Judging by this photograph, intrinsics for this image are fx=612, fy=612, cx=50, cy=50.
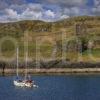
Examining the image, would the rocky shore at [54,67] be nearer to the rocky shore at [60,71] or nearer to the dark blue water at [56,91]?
the rocky shore at [60,71]

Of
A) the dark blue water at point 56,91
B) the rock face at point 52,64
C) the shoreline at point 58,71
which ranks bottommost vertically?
the dark blue water at point 56,91

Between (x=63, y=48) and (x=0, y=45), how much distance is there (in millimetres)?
21774

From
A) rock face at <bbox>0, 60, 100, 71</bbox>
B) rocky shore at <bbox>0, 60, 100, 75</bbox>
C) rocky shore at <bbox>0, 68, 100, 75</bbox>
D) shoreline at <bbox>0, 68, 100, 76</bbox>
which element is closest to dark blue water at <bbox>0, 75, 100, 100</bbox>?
shoreline at <bbox>0, 68, 100, 76</bbox>

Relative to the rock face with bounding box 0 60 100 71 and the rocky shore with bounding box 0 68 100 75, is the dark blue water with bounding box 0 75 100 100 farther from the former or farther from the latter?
the rock face with bounding box 0 60 100 71

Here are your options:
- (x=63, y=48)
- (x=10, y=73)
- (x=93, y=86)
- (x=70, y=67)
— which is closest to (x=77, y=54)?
(x=63, y=48)

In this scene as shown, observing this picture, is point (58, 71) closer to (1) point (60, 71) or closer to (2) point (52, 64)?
(1) point (60, 71)

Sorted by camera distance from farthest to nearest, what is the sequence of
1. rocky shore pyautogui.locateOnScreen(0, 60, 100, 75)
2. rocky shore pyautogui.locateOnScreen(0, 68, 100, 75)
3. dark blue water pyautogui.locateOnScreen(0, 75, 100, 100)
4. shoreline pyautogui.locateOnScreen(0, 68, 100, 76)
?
rocky shore pyautogui.locateOnScreen(0, 60, 100, 75) → rocky shore pyautogui.locateOnScreen(0, 68, 100, 75) → shoreline pyautogui.locateOnScreen(0, 68, 100, 76) → dark blue water pyautogui.locateOnScreen(0, 75, 100, 100)

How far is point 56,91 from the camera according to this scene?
110 meters

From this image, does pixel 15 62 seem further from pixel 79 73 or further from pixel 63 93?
pixel 63 93

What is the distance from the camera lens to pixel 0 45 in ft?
652

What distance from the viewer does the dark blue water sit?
325 ft

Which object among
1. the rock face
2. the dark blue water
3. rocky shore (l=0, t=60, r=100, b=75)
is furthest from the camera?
the rock face

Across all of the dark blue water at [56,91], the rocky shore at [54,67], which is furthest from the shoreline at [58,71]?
the dark blue water at [56,91]

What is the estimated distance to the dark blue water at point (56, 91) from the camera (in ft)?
325
